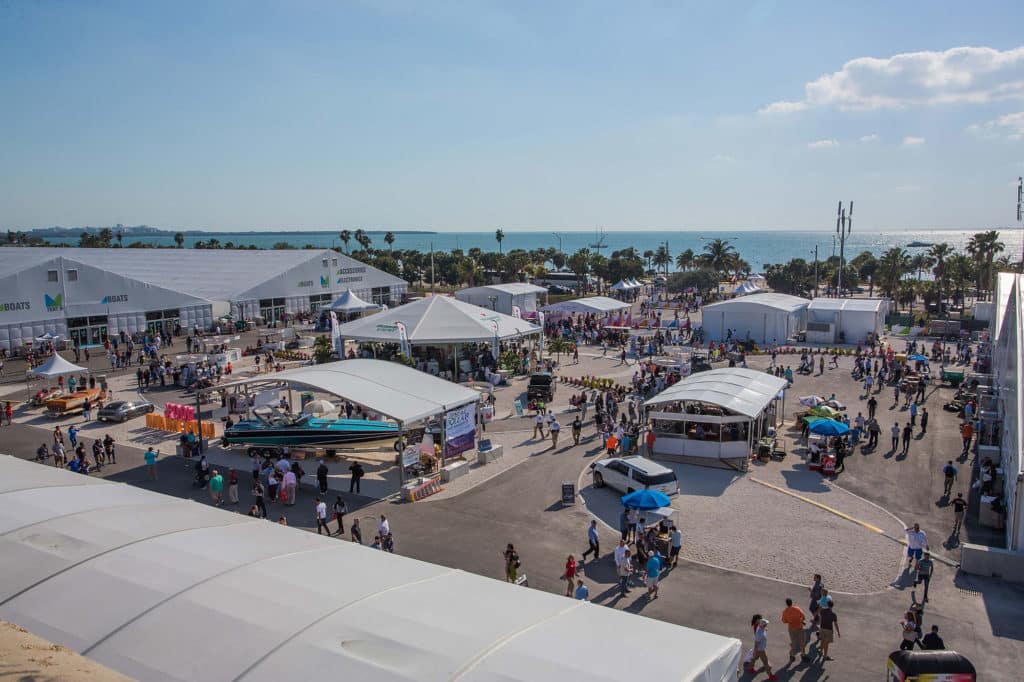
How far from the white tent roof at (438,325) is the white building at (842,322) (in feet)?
72.4

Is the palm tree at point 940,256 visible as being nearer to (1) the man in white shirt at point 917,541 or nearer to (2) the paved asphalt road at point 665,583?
(1) the man in white shirt at point 917,541

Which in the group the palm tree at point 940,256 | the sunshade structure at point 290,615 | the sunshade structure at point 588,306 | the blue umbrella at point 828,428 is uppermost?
the palm tree at point 940,256

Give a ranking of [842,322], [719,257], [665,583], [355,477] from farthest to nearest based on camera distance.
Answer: [719,257], [842,322], [355,477], [665,583]

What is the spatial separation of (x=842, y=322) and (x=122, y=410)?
44.8 meters

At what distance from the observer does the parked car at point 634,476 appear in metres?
18.5

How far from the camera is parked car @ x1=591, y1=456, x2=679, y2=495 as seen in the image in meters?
18.5

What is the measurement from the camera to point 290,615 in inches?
310

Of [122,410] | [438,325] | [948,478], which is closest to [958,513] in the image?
[948,478]

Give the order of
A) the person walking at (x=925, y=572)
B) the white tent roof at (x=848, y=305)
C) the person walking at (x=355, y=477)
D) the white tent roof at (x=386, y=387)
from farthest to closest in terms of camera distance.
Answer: the white tent roof at (x=848, y=305), the white tent roof at (x=386, y=387), the person walking at (x=355, y=477), the person walking at (x=925, y=572)

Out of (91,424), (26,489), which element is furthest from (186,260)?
(26,489)

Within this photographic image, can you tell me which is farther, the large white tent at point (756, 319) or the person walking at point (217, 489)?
the large white tent at point (756, 319)

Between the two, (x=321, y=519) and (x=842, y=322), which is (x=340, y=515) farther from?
(x=842, y=322)

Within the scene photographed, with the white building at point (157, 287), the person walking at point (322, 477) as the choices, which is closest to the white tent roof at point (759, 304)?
the white building at point (157, 287)

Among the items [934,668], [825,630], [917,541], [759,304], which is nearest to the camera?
[934,668]
